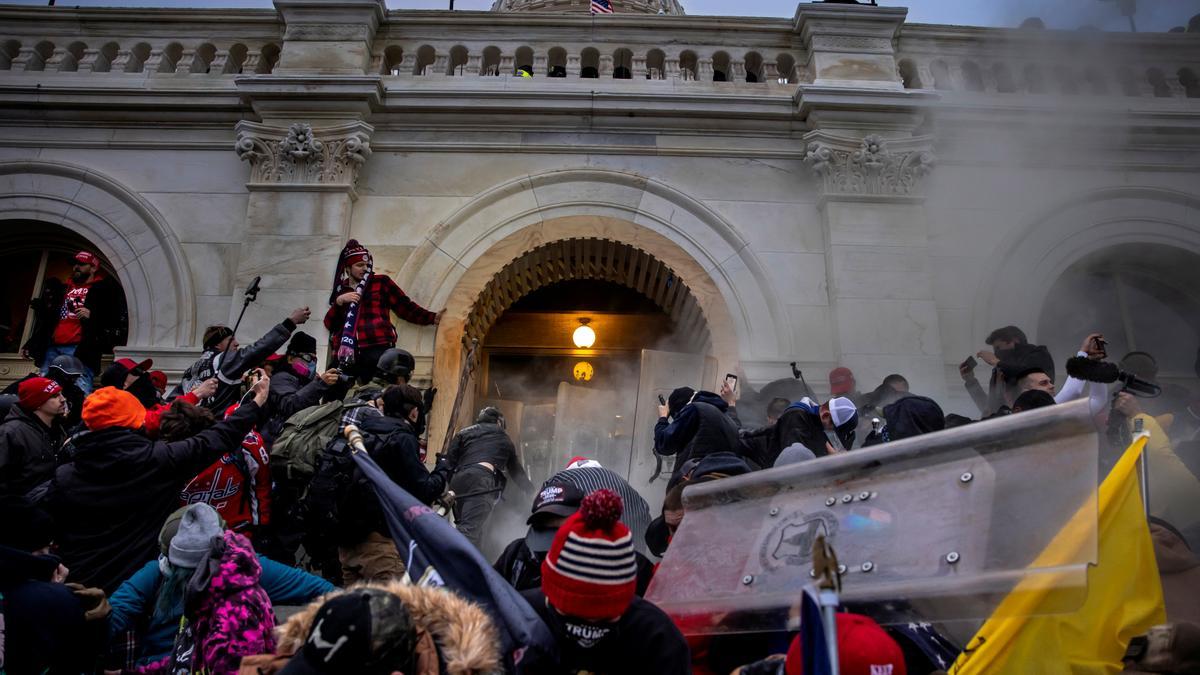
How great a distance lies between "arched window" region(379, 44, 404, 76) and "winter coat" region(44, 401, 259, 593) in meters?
6.67

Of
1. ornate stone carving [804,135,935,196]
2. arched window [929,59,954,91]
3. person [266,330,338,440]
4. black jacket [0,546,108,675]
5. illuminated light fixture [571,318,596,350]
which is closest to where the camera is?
black jacket [0,546,108,675]

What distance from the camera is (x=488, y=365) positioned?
11125 mm

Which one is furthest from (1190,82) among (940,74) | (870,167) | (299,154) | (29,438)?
(29,438)

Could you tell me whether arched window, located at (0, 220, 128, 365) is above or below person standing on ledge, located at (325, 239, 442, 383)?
above

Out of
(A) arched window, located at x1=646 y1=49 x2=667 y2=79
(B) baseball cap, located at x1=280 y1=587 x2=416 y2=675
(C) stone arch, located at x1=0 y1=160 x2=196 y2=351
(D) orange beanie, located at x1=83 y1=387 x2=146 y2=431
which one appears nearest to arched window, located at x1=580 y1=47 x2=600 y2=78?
(A) arched window, located at x1=646 y1=49 x2=667 y2=79

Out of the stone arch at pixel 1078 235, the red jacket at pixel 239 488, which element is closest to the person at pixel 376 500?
the red jacket at pixel 239 488

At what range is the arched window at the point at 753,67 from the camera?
9648mm

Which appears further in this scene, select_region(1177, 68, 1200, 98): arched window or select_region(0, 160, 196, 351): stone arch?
select_region(1177, 68, 1200, 98): arched window

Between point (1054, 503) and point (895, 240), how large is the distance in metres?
6.93

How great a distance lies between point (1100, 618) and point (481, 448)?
4527 millimetres

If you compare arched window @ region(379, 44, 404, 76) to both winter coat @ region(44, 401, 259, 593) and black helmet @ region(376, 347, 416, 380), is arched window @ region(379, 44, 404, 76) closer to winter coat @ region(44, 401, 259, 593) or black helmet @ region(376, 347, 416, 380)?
black helmet @ region(376, 347, 416, 380)

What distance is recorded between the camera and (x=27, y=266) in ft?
30.9

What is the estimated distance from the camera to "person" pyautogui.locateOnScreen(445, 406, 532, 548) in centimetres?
581

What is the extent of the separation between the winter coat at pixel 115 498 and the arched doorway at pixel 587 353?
12.8 feet
